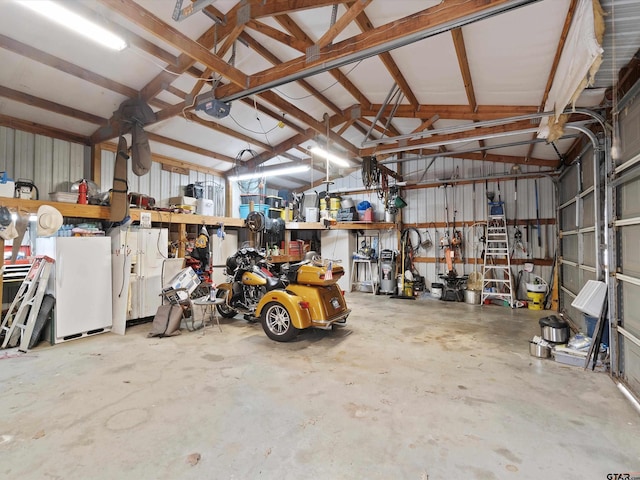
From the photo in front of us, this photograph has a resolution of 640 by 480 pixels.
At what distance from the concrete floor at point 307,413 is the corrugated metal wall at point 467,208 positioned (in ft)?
13.1

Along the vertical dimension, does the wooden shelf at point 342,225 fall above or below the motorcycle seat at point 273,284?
above

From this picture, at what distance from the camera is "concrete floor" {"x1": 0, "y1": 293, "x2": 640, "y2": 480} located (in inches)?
75.5

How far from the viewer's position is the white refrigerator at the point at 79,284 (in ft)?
14.1

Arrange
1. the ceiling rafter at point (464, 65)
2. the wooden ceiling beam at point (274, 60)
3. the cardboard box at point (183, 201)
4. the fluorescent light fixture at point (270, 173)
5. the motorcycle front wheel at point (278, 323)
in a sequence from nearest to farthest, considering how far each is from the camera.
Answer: the ceiling rafter at point (464, 65)
the wooden ceiling beam at point (274, 60)
the motorcycle front wheel at point (278, 323)
the cardboard box at point (183, 201)
the fluorescent light fixture at point (270, 173)

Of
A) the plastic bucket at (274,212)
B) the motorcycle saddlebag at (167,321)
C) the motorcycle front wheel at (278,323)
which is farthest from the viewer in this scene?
the plastic bucket at (274,212)

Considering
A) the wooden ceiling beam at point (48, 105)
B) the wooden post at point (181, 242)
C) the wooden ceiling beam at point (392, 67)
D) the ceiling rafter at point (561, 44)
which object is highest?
the wooden ceiling beam at point (392, 67)

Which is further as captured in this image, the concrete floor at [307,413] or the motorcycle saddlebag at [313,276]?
the motorcycle saddlebag at [313,276]

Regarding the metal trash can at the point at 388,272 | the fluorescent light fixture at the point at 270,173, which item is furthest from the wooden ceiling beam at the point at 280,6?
the metal trash can at the point at 388,272

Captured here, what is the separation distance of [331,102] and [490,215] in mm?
4761

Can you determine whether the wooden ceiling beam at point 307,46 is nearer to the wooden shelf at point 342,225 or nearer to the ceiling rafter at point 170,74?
the ceiling rafter at point 170,74

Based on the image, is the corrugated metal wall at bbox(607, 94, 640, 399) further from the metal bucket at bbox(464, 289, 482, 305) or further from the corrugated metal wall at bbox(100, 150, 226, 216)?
the corrugated metal wall at bbox(100, 150, 226, 216)

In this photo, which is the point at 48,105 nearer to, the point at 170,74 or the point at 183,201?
the point at 170,74

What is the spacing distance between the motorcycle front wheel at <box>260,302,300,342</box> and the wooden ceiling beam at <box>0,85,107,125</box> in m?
4.34

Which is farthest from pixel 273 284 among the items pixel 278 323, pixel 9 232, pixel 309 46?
pixel 9 232
